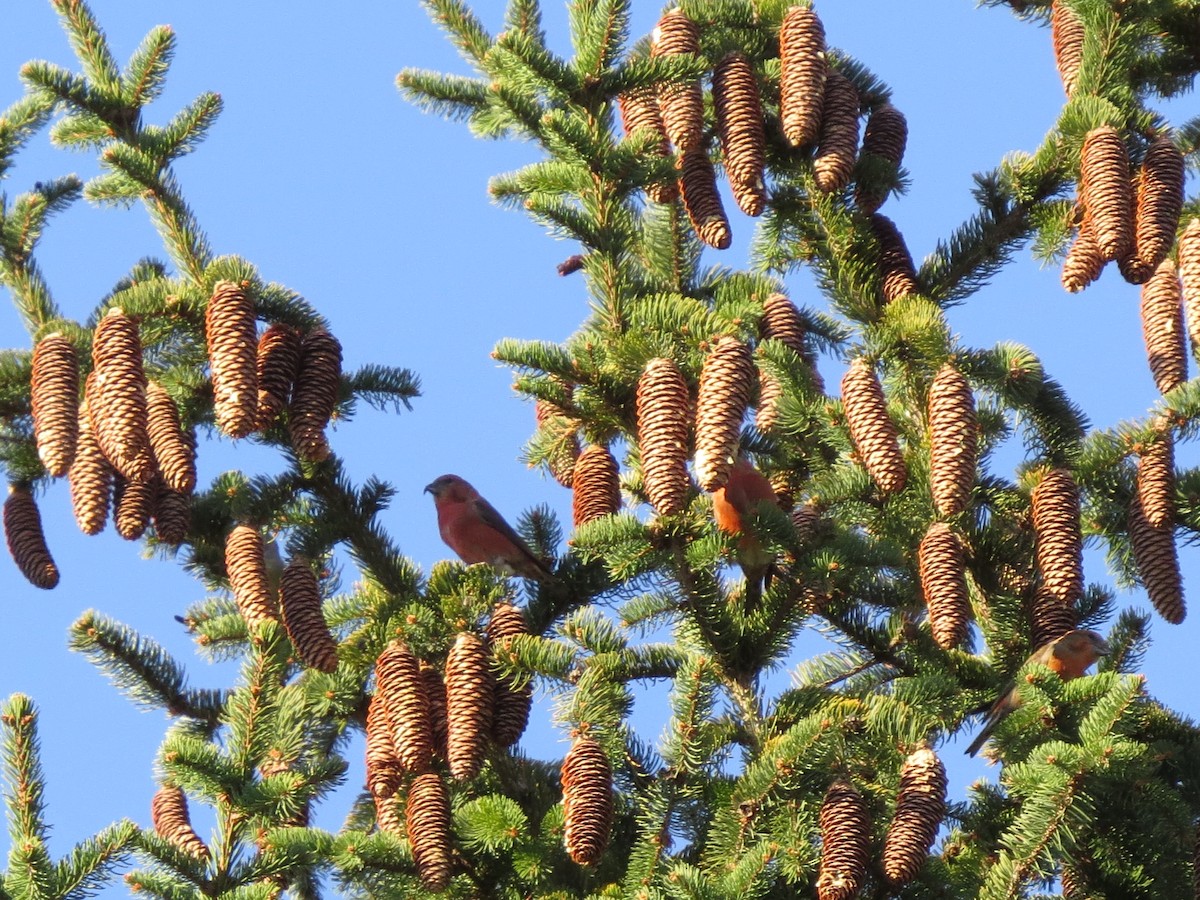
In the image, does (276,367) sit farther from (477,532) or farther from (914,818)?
(914,818)

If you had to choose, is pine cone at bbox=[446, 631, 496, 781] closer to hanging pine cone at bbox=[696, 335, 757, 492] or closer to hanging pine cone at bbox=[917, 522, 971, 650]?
hanging pine cone at bbox=[696, 335, 757, 492]

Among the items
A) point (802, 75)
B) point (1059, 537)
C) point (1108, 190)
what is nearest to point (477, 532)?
point (802, 75)

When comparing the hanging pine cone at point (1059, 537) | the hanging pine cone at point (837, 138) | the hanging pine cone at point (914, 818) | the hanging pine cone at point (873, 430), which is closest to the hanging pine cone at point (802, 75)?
the hanging pine cone at point (837, 138)

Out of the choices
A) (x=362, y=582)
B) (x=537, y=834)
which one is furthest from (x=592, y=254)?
(x=537, y=834)

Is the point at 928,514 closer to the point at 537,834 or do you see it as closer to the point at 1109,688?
the point at 1109,688

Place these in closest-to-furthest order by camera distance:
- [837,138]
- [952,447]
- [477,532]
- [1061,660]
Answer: [952,447], [1061,660], [837,138], [477,532]
